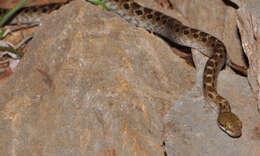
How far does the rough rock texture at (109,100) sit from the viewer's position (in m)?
5.31

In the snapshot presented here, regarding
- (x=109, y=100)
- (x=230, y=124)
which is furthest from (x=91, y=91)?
(x=230, y=124)

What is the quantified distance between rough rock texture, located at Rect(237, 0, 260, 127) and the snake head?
0.60m

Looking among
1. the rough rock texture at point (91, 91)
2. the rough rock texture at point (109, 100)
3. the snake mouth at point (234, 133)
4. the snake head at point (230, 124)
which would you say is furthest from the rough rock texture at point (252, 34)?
the rough rock texture at point (91, 91)

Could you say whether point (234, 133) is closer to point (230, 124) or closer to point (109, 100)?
point (230, 124)

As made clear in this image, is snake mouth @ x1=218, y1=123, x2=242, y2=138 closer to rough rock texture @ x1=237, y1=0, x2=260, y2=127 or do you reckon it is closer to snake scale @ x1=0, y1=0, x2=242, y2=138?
snake scale @ x1=0, y1=0, x2=242, y2=138

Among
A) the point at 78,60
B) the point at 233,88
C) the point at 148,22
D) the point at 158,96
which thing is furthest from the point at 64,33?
the point at 233,88

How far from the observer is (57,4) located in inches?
349

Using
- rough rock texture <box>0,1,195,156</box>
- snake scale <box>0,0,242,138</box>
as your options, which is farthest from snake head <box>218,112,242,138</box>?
rough rock texture <box>0,1,195,156</box>

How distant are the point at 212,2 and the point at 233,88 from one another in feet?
6.71

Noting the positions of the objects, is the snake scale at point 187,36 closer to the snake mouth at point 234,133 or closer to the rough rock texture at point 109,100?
the snake mouth at point 234,133

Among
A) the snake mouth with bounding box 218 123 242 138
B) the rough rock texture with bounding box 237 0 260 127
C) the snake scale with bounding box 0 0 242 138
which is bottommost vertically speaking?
the snake scale with bounding box 0 0 242 138

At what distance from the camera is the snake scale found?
556 centimetres

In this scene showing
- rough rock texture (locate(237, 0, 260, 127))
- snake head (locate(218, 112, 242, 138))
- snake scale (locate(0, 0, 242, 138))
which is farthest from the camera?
rough rock texture (locate(237, 0, 260, 127))

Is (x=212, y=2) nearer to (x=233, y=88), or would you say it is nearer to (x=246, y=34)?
(x=246, y=34)
